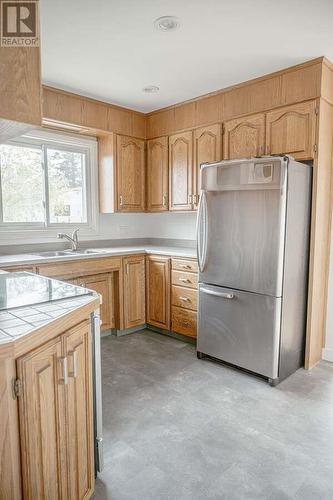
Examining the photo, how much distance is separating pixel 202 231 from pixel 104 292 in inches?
49.9

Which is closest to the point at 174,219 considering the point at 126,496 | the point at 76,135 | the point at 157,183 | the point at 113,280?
the point at 157,183

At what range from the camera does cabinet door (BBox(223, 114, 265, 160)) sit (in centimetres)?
287

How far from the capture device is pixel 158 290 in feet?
11.6

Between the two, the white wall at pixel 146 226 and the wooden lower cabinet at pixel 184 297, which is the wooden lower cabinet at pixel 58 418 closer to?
the wooden lower cabinet at pixel 184 297

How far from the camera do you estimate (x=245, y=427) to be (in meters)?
2.00

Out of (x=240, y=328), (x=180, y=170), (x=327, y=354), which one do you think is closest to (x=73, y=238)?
(x=180, y=170)

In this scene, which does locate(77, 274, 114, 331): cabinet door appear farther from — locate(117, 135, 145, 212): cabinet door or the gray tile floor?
locate(117, 135, 145, 212): cabinet door

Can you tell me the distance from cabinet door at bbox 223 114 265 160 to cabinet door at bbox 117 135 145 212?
1152mm

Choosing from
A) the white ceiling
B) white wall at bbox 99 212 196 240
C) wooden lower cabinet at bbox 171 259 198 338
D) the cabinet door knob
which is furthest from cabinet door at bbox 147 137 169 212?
the cabinet door knob

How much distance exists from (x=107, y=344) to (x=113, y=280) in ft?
2.13

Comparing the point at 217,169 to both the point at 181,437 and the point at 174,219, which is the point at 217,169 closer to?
the point at 174,219

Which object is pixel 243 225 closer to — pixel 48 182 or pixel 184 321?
pixel 184 321

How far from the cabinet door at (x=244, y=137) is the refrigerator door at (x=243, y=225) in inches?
19.3

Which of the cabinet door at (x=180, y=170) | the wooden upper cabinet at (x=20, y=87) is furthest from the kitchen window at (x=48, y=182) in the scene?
the wooden upper cabinet at (x=20, y=87)
